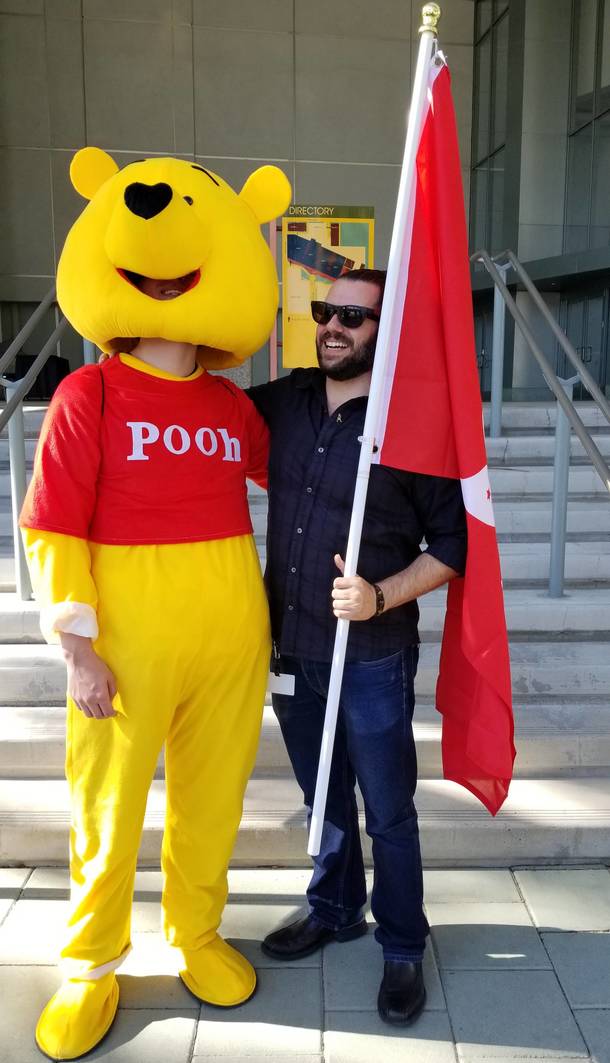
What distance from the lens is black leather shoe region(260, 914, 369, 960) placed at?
7.53ft

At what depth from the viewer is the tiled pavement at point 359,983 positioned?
1.98m

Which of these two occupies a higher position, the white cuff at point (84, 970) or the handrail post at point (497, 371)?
the handrail post at point (497, 371)

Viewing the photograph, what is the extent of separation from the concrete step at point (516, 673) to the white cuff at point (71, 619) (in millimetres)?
1475

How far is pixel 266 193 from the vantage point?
2105 mm

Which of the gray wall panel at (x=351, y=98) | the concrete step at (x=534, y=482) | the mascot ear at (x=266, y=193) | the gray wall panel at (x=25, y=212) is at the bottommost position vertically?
the concrete step at (x=534, y=482)

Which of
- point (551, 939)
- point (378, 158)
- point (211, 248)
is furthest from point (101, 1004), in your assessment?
point (378, 158)

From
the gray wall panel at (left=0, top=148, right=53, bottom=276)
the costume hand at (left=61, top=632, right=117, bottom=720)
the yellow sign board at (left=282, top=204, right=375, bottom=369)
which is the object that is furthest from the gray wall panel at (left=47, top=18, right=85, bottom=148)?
the costume hand at (left=61, top=632, right=117, bottom=720)

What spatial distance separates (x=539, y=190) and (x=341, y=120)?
342cm

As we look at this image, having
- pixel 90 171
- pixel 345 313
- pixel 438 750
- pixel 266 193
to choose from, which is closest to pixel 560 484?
pixel 438 750

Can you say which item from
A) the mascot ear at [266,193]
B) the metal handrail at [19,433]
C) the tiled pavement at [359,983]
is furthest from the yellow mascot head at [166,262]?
the tiled pavement at [359,983]

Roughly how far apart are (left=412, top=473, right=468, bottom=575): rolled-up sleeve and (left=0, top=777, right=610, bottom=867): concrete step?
1120 mm

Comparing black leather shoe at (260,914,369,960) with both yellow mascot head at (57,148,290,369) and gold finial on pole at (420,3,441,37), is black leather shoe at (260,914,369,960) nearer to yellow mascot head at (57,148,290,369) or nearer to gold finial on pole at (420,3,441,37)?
yellow mascot head at (57,148,290,369)

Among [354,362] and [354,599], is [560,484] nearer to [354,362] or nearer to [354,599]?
[354,362]

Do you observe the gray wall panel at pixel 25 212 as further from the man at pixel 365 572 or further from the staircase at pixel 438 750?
the man at pixel 365 572
